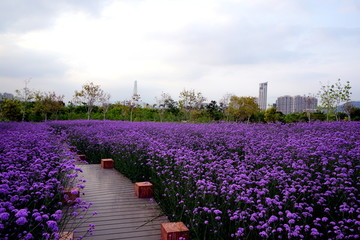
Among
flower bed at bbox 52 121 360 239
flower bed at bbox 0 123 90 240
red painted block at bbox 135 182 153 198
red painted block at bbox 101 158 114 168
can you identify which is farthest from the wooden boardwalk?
red painted block at bbox 101 158 114 168

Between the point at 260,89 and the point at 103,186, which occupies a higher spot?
the point at 260,89

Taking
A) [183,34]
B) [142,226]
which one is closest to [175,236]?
[142,226]

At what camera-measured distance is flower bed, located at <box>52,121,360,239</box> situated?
272 cm

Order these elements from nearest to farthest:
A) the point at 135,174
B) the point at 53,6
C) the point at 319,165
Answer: the point at 319,165, the point at 135,174, the point at 53,6

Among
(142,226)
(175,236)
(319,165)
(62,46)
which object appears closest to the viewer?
(175,236)

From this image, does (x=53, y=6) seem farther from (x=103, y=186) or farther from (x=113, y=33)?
(x=103, y=186)

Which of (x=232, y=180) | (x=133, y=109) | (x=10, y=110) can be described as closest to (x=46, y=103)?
(x=10, y=110)

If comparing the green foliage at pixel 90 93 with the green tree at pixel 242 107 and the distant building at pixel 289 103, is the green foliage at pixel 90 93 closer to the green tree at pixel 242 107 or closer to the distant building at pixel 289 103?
the green tree at pixel 242 107

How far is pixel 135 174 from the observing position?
19.5 feet

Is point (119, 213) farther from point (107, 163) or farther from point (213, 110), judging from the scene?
point (213, 110)

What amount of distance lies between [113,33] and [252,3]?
6.79m

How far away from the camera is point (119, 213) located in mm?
4023

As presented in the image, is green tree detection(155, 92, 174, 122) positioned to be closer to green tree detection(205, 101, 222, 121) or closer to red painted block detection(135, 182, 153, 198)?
green tree detection(205, 101, 222, 121)

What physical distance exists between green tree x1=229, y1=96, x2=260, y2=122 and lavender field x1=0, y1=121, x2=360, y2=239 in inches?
656
